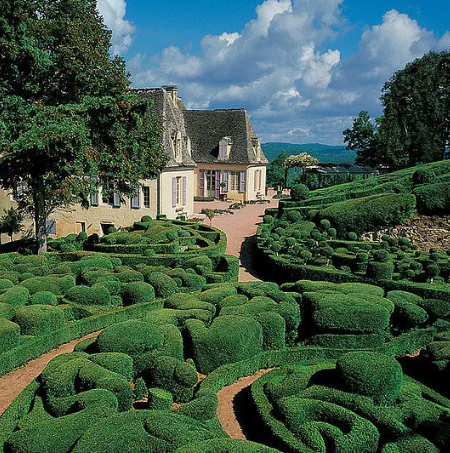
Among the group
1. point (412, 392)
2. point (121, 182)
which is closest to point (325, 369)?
point (412, 392)

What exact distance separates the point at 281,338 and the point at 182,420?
5120 millimetres

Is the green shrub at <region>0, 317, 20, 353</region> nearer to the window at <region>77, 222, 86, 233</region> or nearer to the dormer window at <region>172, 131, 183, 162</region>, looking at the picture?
the window at <region>77, 222, 86, 233</region>

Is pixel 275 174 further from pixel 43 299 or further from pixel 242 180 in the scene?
pixel 43 299

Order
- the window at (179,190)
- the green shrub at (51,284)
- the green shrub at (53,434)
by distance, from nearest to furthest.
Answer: the green shrub at (53,434), the green shrub at (51,284), the window at (179,190)

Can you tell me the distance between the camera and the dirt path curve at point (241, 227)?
909 inches

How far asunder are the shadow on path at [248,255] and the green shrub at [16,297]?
10638mm

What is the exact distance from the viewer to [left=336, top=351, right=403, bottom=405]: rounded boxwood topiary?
9125 millimetres

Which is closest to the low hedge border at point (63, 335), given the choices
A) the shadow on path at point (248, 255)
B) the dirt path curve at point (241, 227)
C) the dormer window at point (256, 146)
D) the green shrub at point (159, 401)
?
the green shrub at point (159, 401)

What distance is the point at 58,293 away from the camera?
15.1 m

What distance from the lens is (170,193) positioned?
105ft

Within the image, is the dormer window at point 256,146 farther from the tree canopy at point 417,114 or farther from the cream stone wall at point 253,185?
the tree canopy at point 417,114

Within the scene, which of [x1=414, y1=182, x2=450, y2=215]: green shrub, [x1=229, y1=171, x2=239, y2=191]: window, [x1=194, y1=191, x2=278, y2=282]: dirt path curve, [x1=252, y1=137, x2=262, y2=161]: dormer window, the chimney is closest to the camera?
[x1=194, y1=191, x2=278, y2=282]: dirt path curve

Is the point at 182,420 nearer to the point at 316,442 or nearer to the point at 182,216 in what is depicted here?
the point at 316,442

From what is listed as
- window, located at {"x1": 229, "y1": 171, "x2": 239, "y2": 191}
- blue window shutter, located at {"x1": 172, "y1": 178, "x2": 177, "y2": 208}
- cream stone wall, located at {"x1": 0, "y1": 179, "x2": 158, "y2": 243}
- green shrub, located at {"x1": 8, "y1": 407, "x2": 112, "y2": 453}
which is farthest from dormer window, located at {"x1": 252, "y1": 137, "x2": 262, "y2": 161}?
green shrub, located at {"x1": 8, "y1": 407, "x2": 112, "y2": 453}
